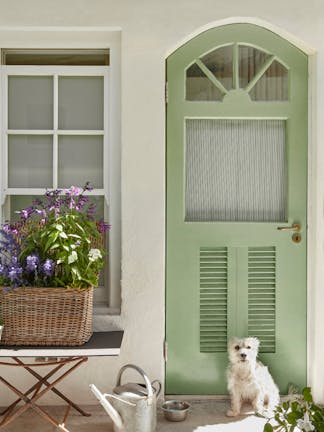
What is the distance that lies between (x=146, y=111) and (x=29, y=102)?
851 millimetres

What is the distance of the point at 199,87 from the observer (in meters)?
3.98

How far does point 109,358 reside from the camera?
12.8 feet

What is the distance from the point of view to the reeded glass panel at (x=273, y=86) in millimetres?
4000

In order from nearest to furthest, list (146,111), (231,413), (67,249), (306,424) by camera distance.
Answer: (306,424) → (67,249) → (231,413) → (146,111)

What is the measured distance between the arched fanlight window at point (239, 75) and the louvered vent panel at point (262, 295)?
1.11 meters

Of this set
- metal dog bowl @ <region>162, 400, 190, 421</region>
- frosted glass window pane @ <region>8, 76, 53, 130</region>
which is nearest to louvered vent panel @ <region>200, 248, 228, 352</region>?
metal dog bowl @ <region>162, 400, 190, 421</region>

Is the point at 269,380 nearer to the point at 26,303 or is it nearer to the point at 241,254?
the point at 241,254

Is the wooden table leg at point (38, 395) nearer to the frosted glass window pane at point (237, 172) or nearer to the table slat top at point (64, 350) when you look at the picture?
the table slat top at point (64, 350)

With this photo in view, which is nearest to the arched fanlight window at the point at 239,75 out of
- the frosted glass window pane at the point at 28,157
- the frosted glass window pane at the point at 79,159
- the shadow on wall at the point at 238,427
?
the frosted glass window pane at the point at 79,159

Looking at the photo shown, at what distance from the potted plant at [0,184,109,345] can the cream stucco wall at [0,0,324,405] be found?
51 cm

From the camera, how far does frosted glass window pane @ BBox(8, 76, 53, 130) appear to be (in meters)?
4.00

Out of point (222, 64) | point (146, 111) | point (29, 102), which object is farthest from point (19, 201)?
point (222, 64)

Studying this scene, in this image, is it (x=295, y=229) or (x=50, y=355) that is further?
(x=295, y=229)

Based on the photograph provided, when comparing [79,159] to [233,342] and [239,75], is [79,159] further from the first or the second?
[233,342]
